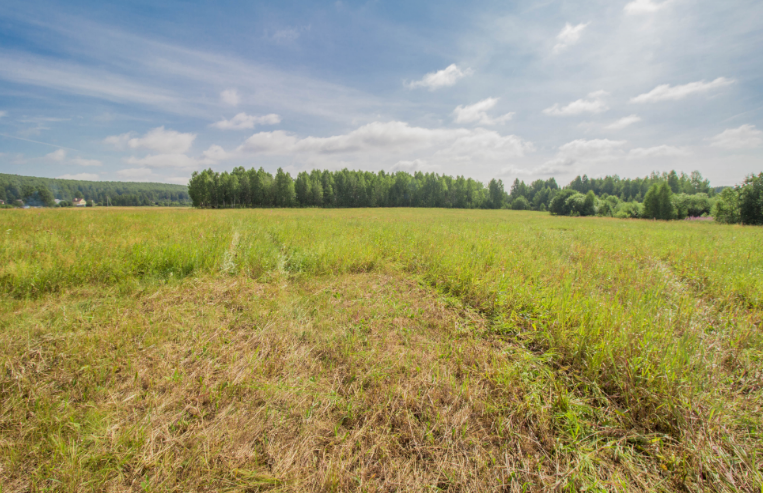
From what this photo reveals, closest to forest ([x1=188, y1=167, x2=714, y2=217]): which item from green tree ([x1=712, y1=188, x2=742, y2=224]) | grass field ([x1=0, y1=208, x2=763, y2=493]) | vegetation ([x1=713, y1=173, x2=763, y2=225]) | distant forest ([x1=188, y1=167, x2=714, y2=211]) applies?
distant forest ([x1=188, y1=167, x2=714, y2=211])

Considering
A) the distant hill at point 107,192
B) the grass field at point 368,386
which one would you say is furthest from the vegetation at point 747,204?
the distant hill at point 107,192

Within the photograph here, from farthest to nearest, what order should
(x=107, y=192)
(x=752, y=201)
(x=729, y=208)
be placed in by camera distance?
1. (x=107, y=192)
2. (x=729, y=208)
3. (x=752, y=201)

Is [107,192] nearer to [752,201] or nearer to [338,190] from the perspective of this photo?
[338,190]

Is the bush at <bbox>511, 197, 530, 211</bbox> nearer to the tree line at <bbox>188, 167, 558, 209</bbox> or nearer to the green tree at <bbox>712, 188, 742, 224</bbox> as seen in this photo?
the tree line at <bbox>188, 167, 558, 209</bbox>

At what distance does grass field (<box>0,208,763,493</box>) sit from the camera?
6.66 feet

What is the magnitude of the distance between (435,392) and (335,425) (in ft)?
3.52

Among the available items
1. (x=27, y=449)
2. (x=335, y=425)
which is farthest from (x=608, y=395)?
(x=27, y=449)

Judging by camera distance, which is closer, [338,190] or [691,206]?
[691,206]

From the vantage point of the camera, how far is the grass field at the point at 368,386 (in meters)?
2.03

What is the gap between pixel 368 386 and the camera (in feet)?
9.52

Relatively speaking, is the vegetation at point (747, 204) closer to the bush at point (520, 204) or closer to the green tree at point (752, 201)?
the green tree at point (752, 201)

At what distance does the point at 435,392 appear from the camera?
2.71m

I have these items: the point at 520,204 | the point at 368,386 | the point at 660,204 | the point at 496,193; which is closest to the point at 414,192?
the point at 496,193

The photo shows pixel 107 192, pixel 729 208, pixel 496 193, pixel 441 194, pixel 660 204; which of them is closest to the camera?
pixel 729 208
